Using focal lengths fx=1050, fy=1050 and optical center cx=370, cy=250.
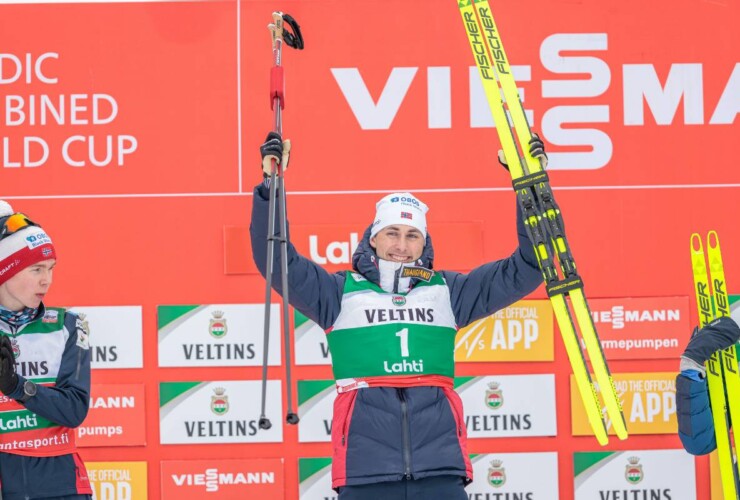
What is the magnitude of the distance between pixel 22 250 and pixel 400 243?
43.8 inches

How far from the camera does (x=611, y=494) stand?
416 centimetres

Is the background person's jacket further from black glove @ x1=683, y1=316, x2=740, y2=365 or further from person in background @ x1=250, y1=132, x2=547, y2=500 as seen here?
Answer: black glove @ x1=683, y1=316, x2=740, y2=365

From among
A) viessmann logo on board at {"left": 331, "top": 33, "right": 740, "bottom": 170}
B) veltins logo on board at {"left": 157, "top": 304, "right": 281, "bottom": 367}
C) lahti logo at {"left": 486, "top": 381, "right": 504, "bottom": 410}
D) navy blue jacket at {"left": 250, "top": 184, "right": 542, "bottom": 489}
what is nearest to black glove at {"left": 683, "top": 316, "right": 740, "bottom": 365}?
navy blue jacket at {"left": 250, "top": 184, "right": 542, "bottom": 489}

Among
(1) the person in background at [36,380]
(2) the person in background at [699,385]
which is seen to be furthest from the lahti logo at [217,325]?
(2) the person in background at [699,385]

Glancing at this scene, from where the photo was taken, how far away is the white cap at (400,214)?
311 centimetres

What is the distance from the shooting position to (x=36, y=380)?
9.82ft

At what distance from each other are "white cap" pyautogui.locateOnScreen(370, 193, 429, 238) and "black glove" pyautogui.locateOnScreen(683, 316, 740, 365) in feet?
3.20

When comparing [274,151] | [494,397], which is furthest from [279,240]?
[494,397]

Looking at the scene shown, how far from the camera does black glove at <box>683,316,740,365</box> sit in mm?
3365

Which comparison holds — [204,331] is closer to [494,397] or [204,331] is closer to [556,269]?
[494,397]

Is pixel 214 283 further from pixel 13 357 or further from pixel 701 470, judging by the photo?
pixel 701 470

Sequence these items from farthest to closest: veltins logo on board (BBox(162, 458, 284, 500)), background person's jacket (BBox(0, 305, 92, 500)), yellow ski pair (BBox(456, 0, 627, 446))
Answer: veltins logo on board (BBox(162, 458, 284, 500))
yellow ski pair (BBox(456, 0, 627, 446))
background person's jacket (BBox(0, 305, 92, 500))

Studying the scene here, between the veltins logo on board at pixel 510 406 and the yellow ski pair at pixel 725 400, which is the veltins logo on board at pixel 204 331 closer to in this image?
the veltins logo on board at pixel 510 406

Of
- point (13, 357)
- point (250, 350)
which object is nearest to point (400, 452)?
point (13, 357)
